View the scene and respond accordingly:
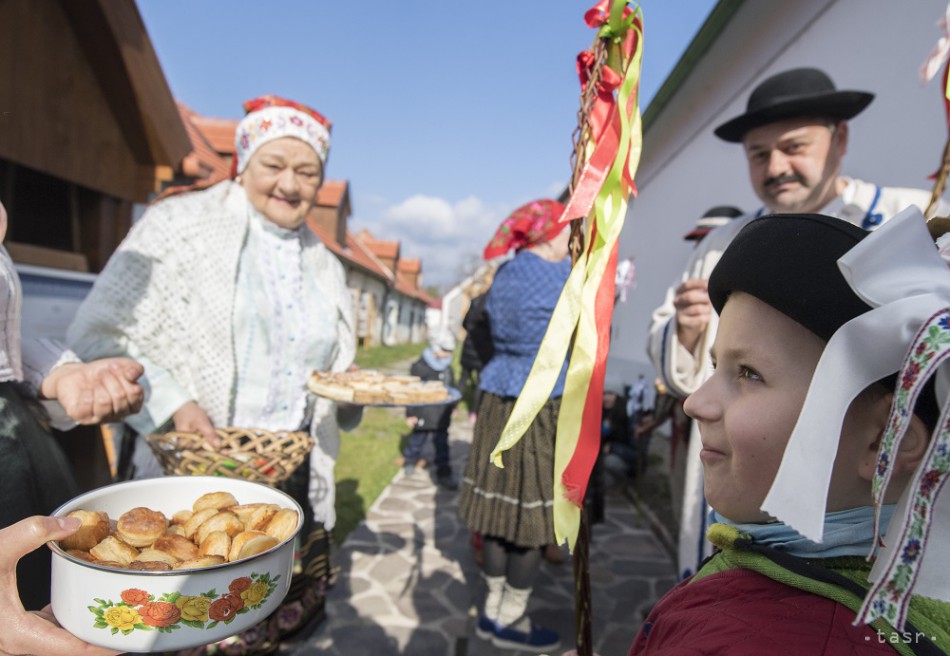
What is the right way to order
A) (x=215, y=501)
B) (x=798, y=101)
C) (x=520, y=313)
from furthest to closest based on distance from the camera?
(x=520, y=313) < (x=798, y=101) < (x=215, y=501)

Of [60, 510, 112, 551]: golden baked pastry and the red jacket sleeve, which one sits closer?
the red jacket sleeve

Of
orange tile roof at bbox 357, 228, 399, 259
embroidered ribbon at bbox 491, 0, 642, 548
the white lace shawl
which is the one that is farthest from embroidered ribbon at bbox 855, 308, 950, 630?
orange tile roof at bbox 357, 228, 399, 259

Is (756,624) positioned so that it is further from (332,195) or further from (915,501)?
(332,195)

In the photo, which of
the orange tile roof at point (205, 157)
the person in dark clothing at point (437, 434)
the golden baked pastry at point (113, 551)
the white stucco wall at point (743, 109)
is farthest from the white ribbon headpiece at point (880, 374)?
the orange tile roof at point (205, 157)

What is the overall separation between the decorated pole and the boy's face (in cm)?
23

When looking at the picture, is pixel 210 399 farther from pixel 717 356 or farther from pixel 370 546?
pixel 370 546

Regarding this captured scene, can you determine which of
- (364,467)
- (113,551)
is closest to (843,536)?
(113,551)

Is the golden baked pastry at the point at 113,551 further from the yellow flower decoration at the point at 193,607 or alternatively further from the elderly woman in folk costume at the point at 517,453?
the elderly woman in folk costume at the point at 517,453

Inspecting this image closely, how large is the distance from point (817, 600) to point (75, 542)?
47.9 inches

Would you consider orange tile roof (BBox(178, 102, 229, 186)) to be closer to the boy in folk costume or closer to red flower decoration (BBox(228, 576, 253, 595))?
red flower decoration (BBox(228, 576, 253, 595))

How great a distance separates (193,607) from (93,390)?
2.43 ft

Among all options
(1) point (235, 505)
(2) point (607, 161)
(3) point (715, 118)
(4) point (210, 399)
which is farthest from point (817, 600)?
(3) point (715, 118)

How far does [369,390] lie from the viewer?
2.37 m

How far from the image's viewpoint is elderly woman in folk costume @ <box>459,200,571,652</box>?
281 centimetres
